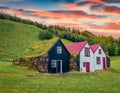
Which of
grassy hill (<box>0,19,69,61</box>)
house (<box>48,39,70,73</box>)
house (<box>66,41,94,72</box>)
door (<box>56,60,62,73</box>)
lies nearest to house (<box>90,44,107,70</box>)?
house (<box>66,41,94,72</box>)

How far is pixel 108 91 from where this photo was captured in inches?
1216

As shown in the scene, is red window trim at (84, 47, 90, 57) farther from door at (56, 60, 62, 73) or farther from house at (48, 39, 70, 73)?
door at (56, 60, 62, 73)

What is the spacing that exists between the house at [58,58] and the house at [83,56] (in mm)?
4776

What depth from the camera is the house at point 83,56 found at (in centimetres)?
8069

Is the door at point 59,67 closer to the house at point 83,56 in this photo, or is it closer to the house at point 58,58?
the house at point 58,58

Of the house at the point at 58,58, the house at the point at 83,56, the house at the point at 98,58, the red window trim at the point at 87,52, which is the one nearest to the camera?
the house at the point at 58,58

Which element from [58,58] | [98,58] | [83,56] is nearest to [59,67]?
[58,58]

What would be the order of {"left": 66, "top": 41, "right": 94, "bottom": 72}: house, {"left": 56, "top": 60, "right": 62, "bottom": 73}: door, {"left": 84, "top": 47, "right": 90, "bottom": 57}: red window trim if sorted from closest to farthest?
{"left": 56, "top": 60, "right": 62, "bottom": 73}: door, {"left": 66, "top": 41, "right": 94, "bottom": 72}: house, {"left": 84, "top": 47, "right": 90, "bottom": 57}: red window trim

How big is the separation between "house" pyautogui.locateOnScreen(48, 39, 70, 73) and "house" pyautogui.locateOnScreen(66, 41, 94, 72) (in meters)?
4.78

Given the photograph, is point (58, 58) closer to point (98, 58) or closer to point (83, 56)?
point (83, 56)

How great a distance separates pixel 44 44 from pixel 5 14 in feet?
328

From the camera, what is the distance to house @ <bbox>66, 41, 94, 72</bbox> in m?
80.7

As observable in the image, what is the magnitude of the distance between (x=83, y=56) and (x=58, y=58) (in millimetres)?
10145

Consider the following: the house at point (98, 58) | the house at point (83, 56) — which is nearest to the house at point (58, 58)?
the house at point (83, 56)
